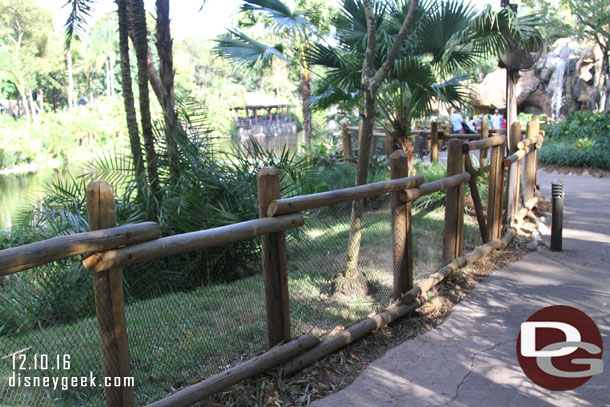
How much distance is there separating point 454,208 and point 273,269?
2.77 m

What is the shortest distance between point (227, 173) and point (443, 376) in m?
3.72

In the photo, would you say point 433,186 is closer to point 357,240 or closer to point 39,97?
point 357,240

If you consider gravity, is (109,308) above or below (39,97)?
below

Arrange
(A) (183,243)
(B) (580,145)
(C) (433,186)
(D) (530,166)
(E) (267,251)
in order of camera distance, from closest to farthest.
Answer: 1. (A) (183,243)
2. (E) (267,251)
3. (C) (433,186)
4. (D) (530,166)
5. (B) (580,145)

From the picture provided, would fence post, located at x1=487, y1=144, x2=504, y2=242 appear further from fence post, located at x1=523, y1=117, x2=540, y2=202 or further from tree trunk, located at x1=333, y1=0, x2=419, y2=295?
tree trunk, located at x1=333, y1=0, x2=419, y2=295

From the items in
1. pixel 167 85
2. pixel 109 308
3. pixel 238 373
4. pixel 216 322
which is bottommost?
→ pixel 238 373

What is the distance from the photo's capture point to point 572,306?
15.6ft

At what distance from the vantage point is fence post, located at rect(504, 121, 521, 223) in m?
7.24

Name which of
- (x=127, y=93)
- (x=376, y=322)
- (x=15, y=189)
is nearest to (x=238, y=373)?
(x=376, y=322)

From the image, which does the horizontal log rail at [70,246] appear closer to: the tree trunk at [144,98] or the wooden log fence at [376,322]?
the wooden log fence at [376,322]

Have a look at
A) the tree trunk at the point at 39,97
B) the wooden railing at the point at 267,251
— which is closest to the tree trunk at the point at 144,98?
the wooden railing at the point at 267,251

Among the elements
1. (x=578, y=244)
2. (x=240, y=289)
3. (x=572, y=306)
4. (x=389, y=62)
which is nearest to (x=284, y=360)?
(x=240, y=289)

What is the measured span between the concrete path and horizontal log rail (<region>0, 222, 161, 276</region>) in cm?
155

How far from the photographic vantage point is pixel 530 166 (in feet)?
28.8
